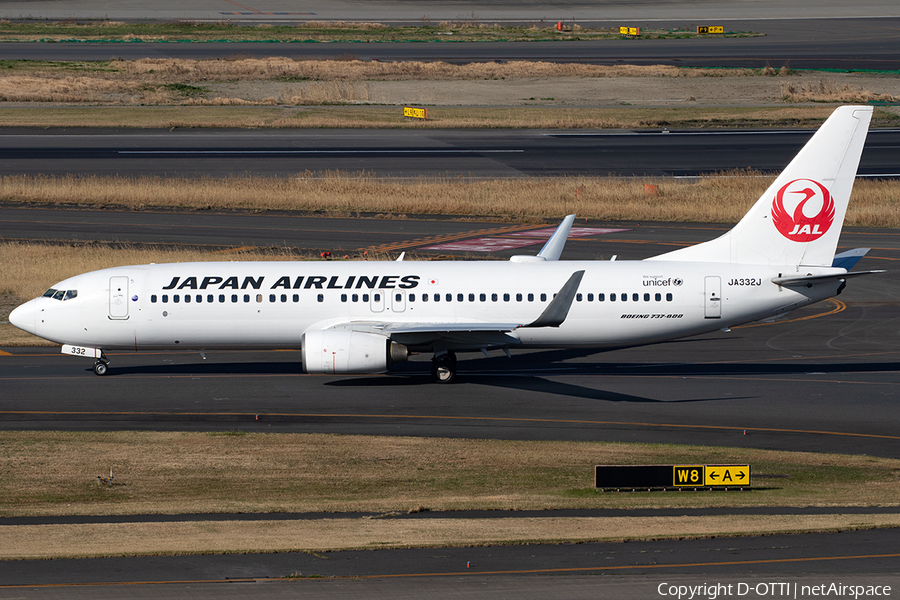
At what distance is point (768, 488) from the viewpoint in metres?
28.4

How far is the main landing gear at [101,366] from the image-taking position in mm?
41350

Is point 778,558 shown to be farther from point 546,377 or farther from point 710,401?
point 546,377

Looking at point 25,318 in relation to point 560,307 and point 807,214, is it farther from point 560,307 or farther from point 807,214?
point 807,214

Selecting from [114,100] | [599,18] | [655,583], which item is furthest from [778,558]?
[599,18]

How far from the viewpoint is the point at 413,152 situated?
291 feet

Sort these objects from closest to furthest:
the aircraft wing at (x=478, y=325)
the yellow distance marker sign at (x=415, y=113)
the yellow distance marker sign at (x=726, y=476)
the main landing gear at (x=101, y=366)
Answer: the yellow distance marker sign at (x=726, y=476) < the aircraft wing at (x=478, y=325) < the main landing gear at (x=101, y=366) < the yellow distance marker sign at (x=415, y=113)

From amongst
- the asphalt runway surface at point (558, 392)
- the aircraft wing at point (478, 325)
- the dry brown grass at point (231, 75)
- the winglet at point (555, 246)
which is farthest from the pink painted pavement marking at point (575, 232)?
the dry brown grass at point (231, 75)

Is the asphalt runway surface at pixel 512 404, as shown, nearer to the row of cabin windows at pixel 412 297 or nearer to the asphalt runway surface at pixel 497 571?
the asphalt runway surface at pixel 497 571

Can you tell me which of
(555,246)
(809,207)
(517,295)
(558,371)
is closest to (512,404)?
(517,295)

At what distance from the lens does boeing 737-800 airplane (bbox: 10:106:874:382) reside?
39375 millimetres

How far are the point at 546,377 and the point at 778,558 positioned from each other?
19936 mm

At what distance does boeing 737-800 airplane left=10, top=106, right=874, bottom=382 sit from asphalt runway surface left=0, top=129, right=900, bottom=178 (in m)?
40.7

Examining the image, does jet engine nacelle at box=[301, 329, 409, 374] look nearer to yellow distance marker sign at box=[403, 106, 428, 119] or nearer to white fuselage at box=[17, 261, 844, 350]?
white fuselage at box=[17, 261, 844, 350]

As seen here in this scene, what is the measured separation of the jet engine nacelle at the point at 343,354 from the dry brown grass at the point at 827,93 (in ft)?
256
